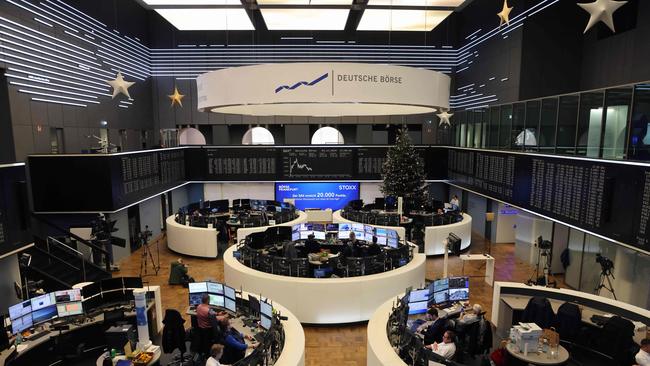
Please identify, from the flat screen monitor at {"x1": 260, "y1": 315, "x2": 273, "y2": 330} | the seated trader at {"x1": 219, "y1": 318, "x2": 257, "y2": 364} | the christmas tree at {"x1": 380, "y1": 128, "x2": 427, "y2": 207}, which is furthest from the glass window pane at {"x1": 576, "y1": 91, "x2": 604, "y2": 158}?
the seated trader at {"x1": 219, "y1": 318, "x2": 257, "y2": 364}

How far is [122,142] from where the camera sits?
53.8 feet

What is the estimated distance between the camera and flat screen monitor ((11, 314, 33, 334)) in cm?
668

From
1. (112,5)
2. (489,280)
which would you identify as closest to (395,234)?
(489,280)

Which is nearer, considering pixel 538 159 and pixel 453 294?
pixel 453 294

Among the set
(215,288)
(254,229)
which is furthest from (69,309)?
(254,229)

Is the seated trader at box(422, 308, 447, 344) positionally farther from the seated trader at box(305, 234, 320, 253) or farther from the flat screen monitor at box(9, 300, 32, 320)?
the flat screen monitor at box(9, 300, 32, 320)

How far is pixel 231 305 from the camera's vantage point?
777 cm

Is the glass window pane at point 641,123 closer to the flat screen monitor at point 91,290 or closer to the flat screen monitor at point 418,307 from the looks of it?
the flat screen monitor at point 418,307

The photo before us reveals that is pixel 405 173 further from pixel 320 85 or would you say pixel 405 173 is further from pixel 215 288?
pixel 320 85

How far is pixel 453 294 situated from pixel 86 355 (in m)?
7.51

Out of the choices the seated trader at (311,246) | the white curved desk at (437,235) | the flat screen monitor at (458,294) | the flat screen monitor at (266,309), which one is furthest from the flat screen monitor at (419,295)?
the white curved desk at (437,235)

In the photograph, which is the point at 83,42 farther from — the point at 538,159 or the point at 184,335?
the point at 538,159

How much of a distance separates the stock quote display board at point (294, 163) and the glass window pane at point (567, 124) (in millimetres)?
9089

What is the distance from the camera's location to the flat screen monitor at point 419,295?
7699 mm
